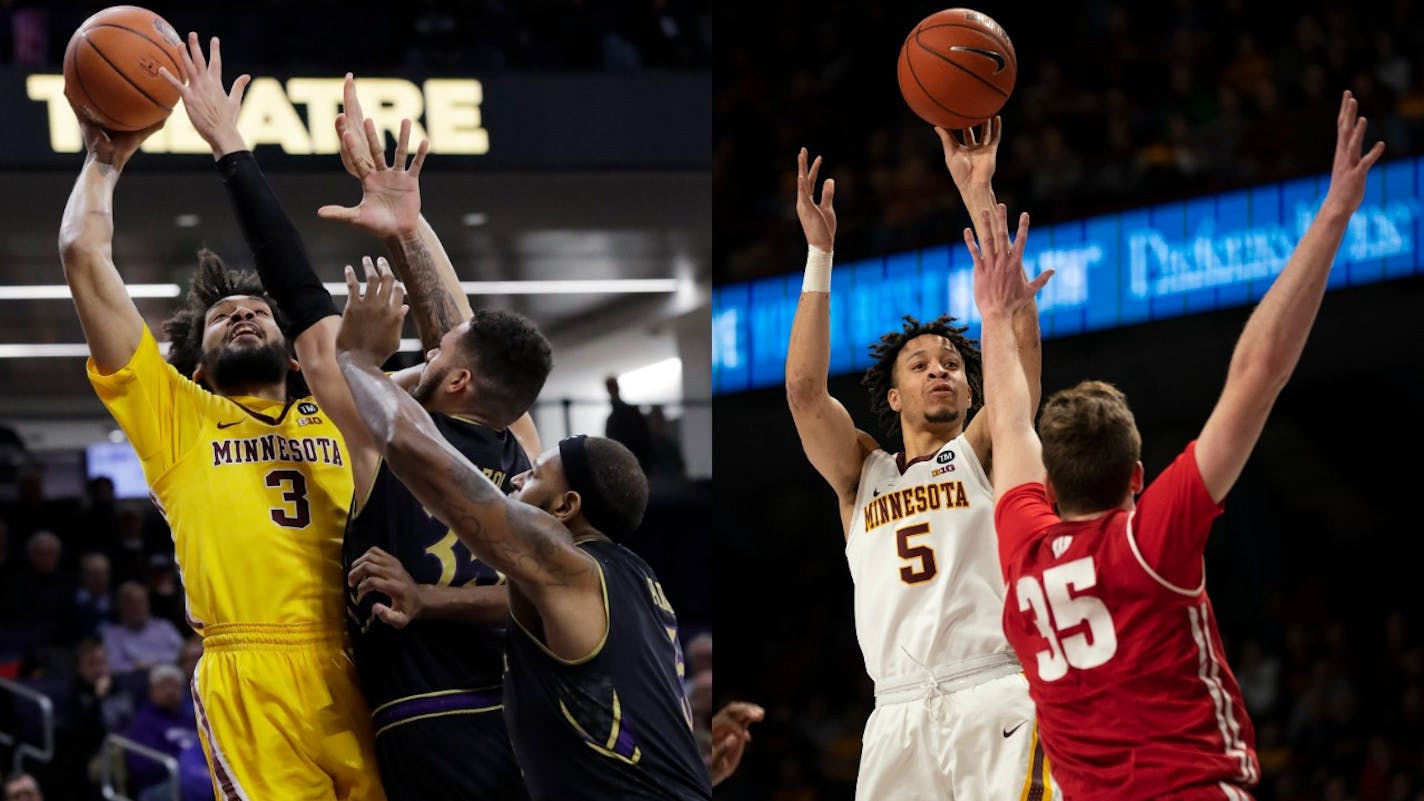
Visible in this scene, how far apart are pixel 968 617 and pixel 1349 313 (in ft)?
33.2

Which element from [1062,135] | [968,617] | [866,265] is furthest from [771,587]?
[968,617]

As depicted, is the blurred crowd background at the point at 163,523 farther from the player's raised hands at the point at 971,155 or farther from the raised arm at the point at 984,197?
the player's raised hands at the point at 971,155

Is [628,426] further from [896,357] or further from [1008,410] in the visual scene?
[1008,410]

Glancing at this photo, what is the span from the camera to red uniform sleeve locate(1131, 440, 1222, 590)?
350cm

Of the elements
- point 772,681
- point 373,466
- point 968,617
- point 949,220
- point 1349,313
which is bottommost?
point 772,681

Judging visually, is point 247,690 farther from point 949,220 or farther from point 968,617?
point 949,220

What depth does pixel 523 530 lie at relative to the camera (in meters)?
3.87

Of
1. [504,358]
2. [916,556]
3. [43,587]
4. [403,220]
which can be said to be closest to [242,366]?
[403,220]

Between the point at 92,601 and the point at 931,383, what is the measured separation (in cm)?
978

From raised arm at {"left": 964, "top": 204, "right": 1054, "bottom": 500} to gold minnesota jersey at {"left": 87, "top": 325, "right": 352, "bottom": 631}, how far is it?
1.88 metres

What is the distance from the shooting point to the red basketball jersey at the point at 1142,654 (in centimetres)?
357

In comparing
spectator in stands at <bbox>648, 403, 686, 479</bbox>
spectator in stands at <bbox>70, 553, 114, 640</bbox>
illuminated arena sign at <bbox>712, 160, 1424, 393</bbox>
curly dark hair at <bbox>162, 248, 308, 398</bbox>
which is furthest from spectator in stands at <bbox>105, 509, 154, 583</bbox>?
curly dark hair at <bbox>162, 248, 308, 398</bbox>

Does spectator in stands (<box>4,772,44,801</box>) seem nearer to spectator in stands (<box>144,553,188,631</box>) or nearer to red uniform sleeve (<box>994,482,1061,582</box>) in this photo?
spectator in stands (<box>144,553,188,631</box>)

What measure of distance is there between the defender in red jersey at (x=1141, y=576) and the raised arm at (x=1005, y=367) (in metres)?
0.11
